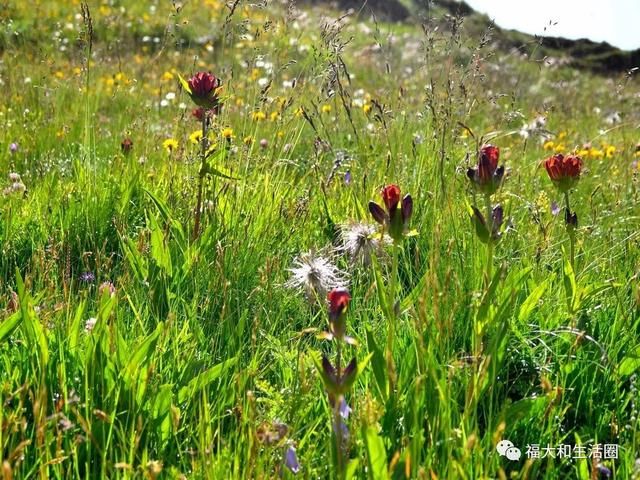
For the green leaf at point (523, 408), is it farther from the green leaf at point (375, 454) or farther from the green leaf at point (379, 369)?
the green leaf at point (375, 454)

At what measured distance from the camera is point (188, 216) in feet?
8.31

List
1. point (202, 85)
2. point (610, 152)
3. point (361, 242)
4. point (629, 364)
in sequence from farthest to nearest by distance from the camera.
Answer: point (610, 152)
point (202, 85)
point (361, 242)
point (629, 364)

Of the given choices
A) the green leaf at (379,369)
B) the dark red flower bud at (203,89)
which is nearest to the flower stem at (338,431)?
the green leaf at (379,369)

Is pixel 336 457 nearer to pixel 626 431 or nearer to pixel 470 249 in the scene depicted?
pixel 626 431

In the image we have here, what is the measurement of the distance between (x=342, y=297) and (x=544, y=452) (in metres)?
0.68

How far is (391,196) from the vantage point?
1.51 meters

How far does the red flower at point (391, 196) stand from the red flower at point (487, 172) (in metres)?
0.23

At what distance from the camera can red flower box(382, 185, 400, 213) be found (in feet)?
4.93

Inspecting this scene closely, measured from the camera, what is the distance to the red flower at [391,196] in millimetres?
1503

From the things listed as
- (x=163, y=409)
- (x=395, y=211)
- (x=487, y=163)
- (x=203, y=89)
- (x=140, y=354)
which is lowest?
(x=163, y=409)

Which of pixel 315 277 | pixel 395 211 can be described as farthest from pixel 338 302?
pixel 315 277

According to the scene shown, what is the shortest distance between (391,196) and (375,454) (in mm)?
540

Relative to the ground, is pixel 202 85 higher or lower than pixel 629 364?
higher

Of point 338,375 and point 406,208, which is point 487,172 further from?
point 338,375
